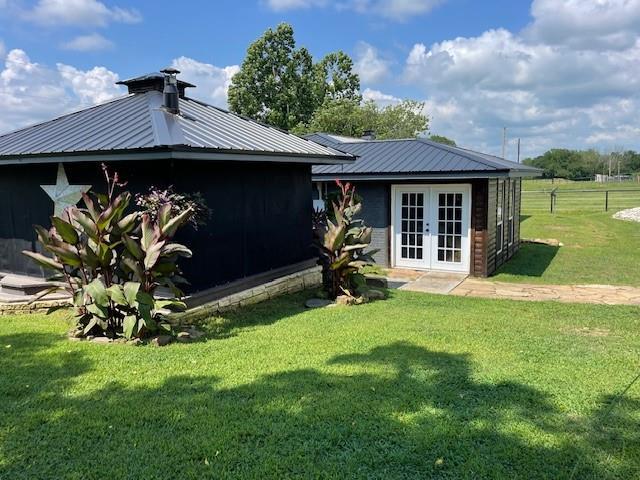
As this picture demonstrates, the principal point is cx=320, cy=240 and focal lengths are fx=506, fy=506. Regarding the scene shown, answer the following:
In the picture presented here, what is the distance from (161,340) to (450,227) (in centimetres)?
727

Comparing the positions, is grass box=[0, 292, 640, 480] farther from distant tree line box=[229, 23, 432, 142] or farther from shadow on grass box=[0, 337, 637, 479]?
distant tree line box=[229, 23, 432, 142]

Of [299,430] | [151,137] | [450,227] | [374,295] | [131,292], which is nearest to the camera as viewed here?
[299,430]

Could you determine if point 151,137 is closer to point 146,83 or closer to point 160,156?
point 160,156

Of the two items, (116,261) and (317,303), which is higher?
(116,261)

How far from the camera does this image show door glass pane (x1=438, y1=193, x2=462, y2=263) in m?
10.8

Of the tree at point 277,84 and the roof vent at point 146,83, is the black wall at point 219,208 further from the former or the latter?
the tree at point 277,84

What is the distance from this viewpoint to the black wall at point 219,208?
6.42m

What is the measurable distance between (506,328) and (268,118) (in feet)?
102

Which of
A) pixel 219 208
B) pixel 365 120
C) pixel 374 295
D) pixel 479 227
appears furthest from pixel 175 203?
pixel 365 120

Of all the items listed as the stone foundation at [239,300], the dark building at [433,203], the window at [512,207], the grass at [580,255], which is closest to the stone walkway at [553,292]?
the grass at [580,255]

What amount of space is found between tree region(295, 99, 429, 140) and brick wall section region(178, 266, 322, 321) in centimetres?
1756

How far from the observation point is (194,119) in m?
7.22

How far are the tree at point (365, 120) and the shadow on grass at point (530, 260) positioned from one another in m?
12.7

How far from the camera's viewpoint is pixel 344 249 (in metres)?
7.86
